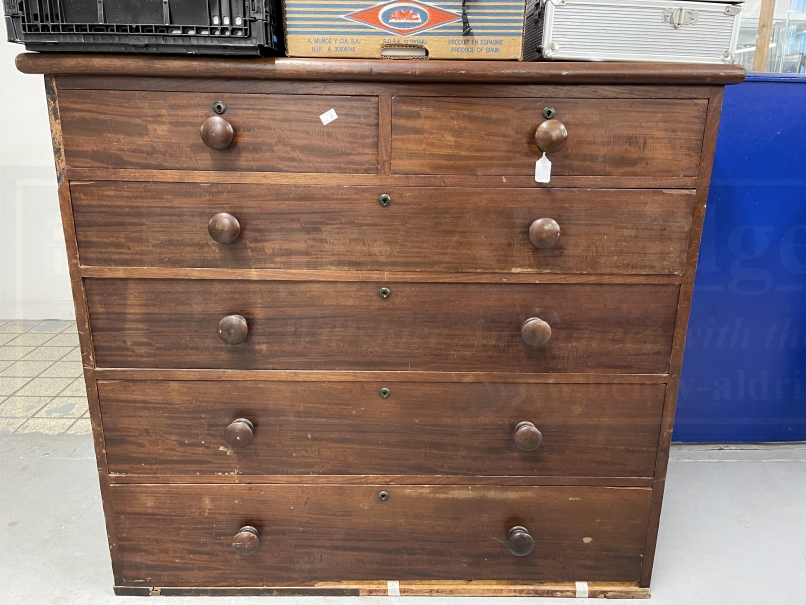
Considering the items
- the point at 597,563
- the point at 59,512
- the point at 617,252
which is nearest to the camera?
the point at 617,252

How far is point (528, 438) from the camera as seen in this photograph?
1258 mm

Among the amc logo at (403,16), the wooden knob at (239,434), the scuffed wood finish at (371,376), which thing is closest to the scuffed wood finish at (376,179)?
the amc logo at (403,16)

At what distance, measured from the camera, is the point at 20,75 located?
8.63 feet

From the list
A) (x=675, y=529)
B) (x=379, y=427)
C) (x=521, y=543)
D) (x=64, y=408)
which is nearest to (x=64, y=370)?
(x=64, y=408)

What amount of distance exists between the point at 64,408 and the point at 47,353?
0.55 m

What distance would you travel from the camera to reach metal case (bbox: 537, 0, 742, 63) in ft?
3.63

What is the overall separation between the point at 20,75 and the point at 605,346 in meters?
2.79

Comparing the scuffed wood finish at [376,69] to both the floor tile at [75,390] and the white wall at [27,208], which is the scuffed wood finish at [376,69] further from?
the white wall at [27,208]

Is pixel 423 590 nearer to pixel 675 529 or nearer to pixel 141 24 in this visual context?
pixel 675 529

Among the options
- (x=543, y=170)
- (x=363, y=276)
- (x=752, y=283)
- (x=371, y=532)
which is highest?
(x=543, y=170)

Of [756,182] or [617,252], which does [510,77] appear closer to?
[617,252]

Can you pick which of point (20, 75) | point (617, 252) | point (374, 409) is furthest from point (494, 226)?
point (20, 75)

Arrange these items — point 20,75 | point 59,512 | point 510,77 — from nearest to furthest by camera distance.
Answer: point 510,77
point 59,512
point 20,75

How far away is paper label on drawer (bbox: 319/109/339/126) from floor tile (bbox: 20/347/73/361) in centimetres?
207
